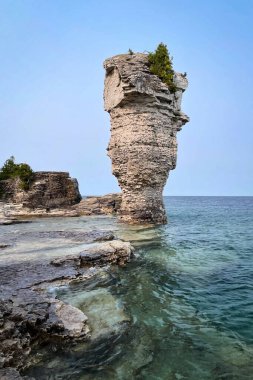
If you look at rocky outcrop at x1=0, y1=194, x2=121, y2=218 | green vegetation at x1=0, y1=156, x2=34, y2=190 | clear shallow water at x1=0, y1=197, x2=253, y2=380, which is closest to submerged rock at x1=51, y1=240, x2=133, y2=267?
clear shallow water at x1=0, y1=197, x2=253, y2=380

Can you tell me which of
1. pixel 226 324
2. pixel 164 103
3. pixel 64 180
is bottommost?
pixel 226 324

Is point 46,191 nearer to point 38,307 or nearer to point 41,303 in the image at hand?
point 41,303

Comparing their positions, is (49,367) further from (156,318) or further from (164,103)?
(164,103)

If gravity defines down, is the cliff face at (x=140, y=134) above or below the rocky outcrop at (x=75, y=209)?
above

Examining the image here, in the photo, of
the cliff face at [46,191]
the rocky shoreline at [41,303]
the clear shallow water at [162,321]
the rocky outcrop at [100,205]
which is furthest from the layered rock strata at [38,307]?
the cliff face at [46,191]

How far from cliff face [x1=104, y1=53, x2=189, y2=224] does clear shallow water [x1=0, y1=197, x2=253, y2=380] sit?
11.9 meters

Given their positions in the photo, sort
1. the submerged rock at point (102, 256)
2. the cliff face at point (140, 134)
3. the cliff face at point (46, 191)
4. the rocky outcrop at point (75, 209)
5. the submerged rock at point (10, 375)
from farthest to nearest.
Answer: the cliff face at point (46, 191) → the rocky outcrop at point (75, 209) → the cliff face at point (140, 134) → the submerged rock at point (102, 256) → the submerged rock at point (10, 375)

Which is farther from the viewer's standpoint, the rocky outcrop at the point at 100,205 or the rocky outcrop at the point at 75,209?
the rocky outcrop at the point at 100,205

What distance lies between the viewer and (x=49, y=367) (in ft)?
18.5

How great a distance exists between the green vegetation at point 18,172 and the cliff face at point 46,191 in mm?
609

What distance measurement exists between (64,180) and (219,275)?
31235 mm

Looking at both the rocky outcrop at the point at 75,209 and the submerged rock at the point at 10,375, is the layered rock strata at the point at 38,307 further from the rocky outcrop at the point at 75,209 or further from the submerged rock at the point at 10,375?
the rocky outcrop at the point at 75,209


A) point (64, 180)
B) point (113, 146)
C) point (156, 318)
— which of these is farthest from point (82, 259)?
point (64, 180)

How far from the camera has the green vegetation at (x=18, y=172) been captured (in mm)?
38812
